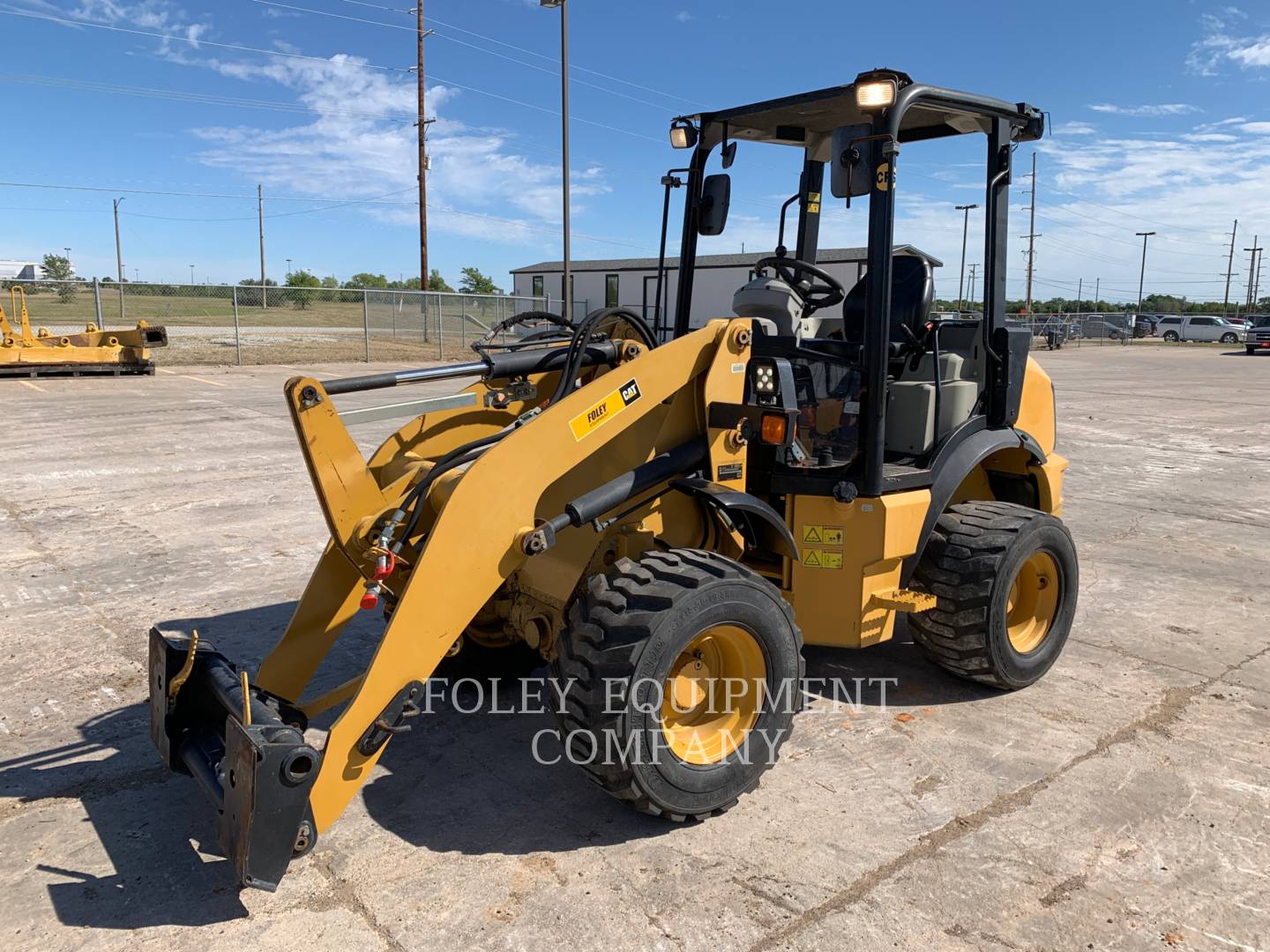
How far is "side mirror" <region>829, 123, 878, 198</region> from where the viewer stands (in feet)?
12.6

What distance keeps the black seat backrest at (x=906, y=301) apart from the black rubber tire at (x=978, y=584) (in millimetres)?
907

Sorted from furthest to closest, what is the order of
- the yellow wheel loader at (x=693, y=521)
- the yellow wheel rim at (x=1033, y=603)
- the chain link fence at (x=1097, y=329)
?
1. the chain link fence at (x=1097, y=329)
2. the yellow wheel rim at (x=1033, y=603)
3. the yellow wheel loader at (x=693, y=521)

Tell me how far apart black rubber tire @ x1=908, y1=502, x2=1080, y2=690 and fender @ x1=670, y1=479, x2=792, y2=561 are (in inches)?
31.4

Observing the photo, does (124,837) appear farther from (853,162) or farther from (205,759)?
(853,162)

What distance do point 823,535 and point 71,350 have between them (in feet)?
62.1

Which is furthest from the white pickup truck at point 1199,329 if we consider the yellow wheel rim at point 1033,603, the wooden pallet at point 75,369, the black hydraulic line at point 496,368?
the black hydraulic line at point 496,368

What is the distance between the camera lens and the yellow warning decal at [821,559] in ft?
13.3

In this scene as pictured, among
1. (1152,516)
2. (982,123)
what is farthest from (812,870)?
(1152,516)

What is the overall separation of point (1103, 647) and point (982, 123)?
2.92 meters

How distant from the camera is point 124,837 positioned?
3316 mm

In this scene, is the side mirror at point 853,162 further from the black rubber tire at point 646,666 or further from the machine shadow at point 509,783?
the machine shadow at point 509,783

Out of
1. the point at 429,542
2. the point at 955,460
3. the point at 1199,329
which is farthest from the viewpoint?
the point at 1199,329

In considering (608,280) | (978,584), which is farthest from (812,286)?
(608,280)

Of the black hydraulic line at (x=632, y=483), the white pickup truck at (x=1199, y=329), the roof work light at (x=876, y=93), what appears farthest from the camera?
the white pickup truck at (x=1199, y=329)
